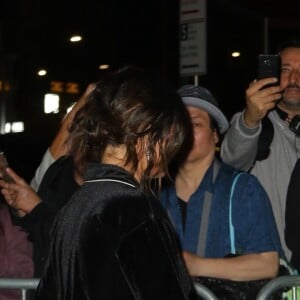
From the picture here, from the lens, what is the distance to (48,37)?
54.1 feet

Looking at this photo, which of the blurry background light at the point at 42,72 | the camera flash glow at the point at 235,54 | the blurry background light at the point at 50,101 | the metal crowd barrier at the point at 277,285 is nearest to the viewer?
the metal crowd barrier at the point at 277,285

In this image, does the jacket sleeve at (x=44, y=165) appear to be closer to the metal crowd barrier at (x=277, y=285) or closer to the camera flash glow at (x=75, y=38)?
the metal crowd barrier at (x=277, y=285)

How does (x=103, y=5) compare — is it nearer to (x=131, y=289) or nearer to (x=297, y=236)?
(x=297, y=236)

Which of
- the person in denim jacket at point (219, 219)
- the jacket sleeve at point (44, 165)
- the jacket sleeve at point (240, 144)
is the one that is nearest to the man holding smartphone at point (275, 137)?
the jacket sleeve at point (240, 144)

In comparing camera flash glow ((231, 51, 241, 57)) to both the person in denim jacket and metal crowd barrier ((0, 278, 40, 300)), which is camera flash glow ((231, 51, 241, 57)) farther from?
metal crowd barrier ((0, 278, 40, 300))

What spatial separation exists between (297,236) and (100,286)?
6.03 ft

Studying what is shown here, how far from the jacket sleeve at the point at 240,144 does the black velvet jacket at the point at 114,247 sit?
5.76 ft

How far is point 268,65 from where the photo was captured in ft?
12.6

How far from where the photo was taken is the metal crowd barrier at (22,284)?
308 cm

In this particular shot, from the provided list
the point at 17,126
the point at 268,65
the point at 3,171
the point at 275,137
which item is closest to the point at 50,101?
the point at 17,126

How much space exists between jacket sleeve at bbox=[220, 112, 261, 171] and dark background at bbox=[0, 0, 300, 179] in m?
9.57

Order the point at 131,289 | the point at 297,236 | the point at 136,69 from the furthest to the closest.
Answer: the point at 297,236, the point at 136,69, the point at 131,289

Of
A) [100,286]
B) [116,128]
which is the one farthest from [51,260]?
[116,128]

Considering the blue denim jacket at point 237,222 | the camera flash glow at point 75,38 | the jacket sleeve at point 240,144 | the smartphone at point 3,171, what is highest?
the camera flash glow at point 75,38
